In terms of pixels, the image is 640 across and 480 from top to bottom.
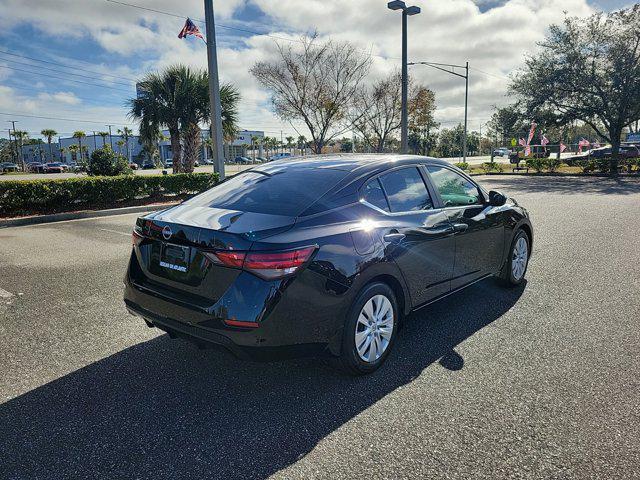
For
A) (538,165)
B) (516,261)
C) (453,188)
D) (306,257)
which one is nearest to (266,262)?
(306,257)

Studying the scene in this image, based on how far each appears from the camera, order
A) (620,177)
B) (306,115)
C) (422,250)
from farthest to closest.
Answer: (306,115)
(620,177)
(422,250)

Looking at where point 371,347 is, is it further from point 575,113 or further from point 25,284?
point 575,113

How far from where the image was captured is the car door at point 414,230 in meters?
3.44

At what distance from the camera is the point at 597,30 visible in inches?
1096

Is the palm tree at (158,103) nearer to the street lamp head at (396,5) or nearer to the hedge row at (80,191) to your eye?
the hedge row at (80,191)

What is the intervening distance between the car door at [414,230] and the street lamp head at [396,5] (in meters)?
16.0

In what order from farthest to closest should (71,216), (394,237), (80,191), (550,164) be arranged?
(550,164), (80,191), (71,216), (394,237)

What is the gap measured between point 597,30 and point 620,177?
9.09 metres

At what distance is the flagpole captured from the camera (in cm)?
1343

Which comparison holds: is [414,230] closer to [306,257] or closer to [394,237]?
[394,237]

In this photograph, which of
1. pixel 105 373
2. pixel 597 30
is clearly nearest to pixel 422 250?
pixel 105 373

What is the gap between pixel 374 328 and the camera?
3.28 m

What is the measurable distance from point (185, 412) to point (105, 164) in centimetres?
1573

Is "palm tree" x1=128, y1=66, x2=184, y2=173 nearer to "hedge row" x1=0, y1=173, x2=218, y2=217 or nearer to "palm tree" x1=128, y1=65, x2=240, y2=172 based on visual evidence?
"palm tree" x1=128, y1=65, x2=240, y2=172
